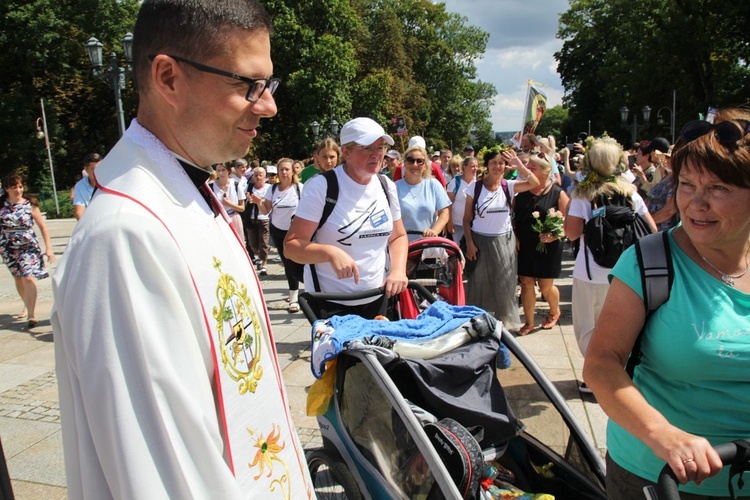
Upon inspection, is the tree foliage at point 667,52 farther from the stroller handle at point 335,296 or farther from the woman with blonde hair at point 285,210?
the stroller handle at point 335,296

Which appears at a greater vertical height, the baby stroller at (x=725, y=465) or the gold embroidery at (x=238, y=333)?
the gold embroidery at (x=238, y=333)

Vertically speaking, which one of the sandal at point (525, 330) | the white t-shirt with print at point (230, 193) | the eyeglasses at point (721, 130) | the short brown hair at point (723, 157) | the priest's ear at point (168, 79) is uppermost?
the priest's ear at point (168, 79)

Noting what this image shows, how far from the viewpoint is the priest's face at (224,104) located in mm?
1214

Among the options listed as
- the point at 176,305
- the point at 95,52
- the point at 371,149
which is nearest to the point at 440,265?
the point at 371,149

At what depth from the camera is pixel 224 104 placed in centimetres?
124

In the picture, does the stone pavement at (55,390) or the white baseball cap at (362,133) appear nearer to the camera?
the stone pavement at (55,390)

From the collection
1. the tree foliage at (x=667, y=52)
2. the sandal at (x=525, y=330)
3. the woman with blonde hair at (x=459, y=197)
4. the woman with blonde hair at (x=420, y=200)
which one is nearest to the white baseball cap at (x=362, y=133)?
the woman with blonde hair at (x=420, y=200)

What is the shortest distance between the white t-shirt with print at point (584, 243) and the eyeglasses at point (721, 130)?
8.20 feet

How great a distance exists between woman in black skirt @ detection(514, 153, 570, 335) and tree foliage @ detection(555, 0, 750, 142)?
78.1 feet

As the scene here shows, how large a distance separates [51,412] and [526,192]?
16.1 ft

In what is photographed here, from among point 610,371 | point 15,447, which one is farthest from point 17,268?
point 610,371

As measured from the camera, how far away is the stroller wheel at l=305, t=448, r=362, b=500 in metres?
2.62

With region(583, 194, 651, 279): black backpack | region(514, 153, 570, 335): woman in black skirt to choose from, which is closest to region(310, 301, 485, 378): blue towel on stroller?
region(583, 194, 651, 279): black backpack

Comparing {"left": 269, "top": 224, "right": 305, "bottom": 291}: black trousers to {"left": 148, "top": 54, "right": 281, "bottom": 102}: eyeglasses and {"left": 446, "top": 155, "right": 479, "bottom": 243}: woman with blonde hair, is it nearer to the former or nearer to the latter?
{"left": 446, "top": 155, "right": 479, "bottom": 243}: woman with blonde hair
